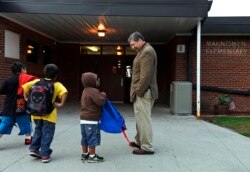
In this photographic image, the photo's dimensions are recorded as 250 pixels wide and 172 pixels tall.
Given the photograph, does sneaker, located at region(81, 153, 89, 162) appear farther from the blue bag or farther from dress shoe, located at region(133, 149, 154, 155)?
dress shoe, located at region(133, 149, 154, 155)

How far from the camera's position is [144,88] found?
656cm

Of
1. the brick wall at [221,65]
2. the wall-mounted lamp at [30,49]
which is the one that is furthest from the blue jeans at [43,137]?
the brick wall at [221,65]

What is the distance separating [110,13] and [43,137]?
5.56m

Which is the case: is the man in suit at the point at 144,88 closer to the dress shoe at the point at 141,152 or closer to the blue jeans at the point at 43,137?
the dress shoe at the point at 141,152

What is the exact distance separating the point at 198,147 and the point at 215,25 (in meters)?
7.40

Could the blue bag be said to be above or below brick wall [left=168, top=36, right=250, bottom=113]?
below

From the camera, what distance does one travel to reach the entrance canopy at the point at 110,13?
35.6ft

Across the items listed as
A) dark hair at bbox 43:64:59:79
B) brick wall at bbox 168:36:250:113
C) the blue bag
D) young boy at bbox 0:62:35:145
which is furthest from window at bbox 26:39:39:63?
the blue bag

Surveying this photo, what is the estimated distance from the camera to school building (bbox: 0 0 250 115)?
1089cm

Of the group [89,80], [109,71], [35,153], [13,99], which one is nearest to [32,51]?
[109,71]

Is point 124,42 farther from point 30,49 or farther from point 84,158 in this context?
point 84,158

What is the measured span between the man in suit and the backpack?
1.49 metres

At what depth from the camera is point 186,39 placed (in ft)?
47.6

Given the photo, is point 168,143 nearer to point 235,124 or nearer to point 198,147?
point 198,147
